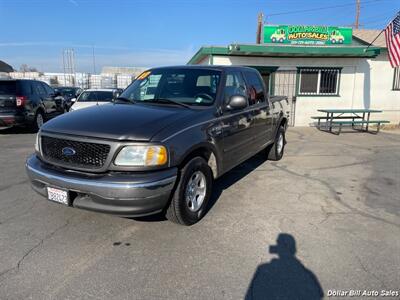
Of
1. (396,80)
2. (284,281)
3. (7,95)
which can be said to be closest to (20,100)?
A: (7,95)

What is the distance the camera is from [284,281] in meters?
2.83

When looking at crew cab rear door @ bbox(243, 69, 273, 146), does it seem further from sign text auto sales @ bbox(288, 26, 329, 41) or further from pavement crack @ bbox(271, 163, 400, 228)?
sign text auto sales @ bbox(288, 26, 329, 41)

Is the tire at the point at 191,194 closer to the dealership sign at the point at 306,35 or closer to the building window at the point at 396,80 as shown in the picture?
the dealership sign at the point at 306,35

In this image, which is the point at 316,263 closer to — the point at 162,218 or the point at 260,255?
the point at 260,255

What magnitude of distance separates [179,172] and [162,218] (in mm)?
856

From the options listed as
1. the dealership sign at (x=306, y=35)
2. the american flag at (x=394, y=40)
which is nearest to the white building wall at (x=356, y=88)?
the dealership sign at (x=306, y=35)

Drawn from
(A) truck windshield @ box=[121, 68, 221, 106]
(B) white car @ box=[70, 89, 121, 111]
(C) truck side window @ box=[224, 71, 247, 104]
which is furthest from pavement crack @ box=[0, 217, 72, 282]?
(B) white car @ box=[70, 89, 121, 111]

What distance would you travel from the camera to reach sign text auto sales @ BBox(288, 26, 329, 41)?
1418 centimetres

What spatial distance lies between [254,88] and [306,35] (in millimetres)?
10191

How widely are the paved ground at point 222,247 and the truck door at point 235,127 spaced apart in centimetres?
64

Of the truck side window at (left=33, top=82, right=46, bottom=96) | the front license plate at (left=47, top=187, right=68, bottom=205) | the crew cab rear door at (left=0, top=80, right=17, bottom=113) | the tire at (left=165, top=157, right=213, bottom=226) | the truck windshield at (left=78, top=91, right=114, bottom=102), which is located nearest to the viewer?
the front license plate at (left=47, top=187, right=68, bottom=205)

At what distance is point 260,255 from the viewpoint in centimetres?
324

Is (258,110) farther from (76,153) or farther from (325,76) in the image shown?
(325,76)

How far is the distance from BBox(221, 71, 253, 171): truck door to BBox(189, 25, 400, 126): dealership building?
751cm
